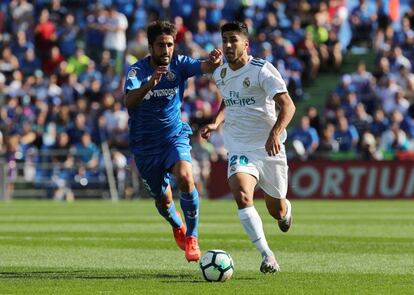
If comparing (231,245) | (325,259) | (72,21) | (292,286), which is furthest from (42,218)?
(72,21)

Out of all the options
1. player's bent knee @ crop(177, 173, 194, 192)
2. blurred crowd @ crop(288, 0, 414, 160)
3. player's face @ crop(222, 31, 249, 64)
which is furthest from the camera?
blurred crowd @ crop(288, 0, 414, 160)

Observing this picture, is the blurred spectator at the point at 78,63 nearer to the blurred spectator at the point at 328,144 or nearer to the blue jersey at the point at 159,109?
the blurred spectator at the point at 328,144

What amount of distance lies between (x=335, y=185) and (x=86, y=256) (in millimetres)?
15469

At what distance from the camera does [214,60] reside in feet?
37.8

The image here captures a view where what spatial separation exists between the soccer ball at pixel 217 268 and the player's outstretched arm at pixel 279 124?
111cm

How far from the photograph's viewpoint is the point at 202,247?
13.8 m

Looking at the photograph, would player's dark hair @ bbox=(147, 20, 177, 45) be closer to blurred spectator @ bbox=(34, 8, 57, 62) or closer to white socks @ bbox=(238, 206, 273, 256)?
white socks @ bbox=(238, 206, 273, 256)

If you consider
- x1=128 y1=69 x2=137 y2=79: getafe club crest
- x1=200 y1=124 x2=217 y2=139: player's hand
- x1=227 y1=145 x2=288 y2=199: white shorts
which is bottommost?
x1=227 y1=145 x2=288 y2=199: white shorts

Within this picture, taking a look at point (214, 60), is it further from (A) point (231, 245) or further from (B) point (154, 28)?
(A) point (231, 245)

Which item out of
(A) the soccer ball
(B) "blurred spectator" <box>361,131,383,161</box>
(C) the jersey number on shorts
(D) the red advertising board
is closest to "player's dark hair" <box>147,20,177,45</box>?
(C) the jersey number on shorts

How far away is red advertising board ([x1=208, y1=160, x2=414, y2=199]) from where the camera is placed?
26906 millimetres

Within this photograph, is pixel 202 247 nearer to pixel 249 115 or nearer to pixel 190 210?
pixel 190 210

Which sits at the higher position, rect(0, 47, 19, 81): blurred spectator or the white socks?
the white socks

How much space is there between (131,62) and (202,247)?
19.5 metres
